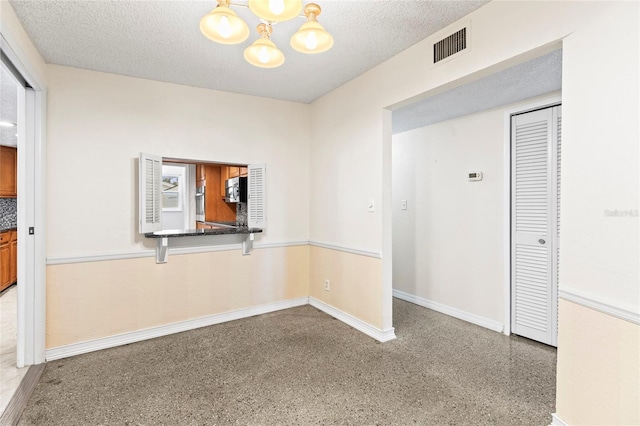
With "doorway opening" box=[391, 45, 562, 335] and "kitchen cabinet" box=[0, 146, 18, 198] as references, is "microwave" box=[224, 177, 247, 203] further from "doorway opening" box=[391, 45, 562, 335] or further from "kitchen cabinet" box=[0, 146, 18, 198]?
"kitchen cabinet" box=[0, 146, 18, 198]

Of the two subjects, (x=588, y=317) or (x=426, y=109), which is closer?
(x=588, y=317)

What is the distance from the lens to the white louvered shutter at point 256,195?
365 centimetres

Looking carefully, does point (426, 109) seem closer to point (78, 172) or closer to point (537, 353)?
point (537, 353)

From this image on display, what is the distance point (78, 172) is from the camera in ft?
9.38

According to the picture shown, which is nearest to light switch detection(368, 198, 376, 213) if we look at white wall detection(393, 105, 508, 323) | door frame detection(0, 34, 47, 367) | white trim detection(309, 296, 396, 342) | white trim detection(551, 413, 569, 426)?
white trim detection(309, 296, 396, 342)

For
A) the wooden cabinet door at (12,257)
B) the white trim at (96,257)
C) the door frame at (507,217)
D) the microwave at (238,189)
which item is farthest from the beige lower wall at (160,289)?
the wooden cabinet door at (12,257)

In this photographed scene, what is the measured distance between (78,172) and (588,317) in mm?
3808

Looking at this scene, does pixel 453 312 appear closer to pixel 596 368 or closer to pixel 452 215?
pixel 452 215

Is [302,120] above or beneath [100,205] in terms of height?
above

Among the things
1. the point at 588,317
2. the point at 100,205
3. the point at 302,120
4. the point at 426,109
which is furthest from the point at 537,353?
the point at 100,205

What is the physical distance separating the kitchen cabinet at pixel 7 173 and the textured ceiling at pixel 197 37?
148 inches

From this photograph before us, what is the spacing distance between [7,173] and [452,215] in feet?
22.2

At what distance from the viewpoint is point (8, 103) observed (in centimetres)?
354

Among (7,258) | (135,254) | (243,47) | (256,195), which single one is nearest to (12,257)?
(7,258)
